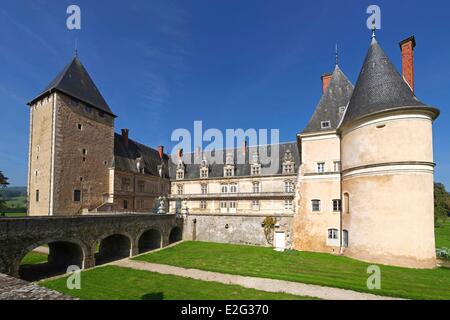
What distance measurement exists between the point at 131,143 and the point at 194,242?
1613 cm

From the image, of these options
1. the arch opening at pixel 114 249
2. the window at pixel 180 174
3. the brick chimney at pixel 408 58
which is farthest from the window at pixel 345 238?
the window at pixel 180 174

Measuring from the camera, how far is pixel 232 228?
23922mm

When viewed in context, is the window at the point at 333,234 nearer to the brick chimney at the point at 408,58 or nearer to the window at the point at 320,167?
the window at the point at 320,167

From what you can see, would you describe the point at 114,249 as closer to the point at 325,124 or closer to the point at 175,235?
the point at 175,235

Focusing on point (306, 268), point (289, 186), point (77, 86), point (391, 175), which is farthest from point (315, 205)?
point (77, 86)

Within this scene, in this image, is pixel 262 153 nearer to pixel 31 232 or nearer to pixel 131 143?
pixel 131 143

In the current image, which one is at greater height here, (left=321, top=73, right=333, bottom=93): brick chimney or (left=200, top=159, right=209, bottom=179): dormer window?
(left=321, top=73, right=333, bottom=93): brick chimney

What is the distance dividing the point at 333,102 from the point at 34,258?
2593 centimetres

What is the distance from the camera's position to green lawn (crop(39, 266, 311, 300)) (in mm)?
10484

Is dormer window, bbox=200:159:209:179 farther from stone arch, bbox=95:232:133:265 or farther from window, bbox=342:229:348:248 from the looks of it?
window, bbox=342:229:348:248

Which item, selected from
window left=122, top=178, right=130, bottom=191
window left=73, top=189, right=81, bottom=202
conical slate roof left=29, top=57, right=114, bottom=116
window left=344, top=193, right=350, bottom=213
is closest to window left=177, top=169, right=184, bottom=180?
window left=122, top=178, right=130, bottom=191
